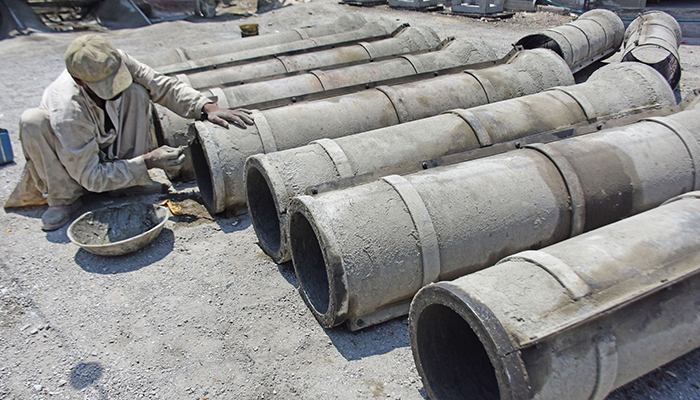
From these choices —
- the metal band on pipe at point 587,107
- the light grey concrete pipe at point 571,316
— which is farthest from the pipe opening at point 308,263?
the metal band on pipe at point 587,107

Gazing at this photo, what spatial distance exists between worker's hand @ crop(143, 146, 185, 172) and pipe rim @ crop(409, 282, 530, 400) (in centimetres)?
286

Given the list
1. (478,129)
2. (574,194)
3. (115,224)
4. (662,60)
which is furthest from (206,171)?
(662,60)

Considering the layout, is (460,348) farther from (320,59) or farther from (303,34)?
(303,34)

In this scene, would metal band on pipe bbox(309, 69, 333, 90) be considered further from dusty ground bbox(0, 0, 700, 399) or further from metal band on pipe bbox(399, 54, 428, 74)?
dusty ground bbox(0, 0, 700, 399)

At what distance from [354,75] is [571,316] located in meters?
4.31

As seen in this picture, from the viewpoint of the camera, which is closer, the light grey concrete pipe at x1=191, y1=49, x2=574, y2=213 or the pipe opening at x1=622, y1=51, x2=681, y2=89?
the light grey concrete pipe at x1=191, y1=49, x2=574, y2=213

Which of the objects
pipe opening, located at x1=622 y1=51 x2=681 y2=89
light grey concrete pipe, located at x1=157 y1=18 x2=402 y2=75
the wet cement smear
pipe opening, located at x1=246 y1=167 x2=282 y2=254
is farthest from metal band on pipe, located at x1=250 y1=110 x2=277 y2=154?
pipe opening, located at x1=622 y1=51 x2=681 y2=89

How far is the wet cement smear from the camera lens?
4.18 meters

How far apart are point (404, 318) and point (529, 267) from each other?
3.86 feet

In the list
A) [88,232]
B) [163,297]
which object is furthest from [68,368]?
[88,232]

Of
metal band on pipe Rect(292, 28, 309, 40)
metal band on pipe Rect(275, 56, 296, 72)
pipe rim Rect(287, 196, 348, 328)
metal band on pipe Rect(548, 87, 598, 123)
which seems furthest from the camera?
metal band on pipe Rect(292, 28, 309, 40)

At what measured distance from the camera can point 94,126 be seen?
424cm

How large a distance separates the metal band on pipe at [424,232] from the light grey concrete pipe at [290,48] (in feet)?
14.8

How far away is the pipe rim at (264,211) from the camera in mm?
3533
